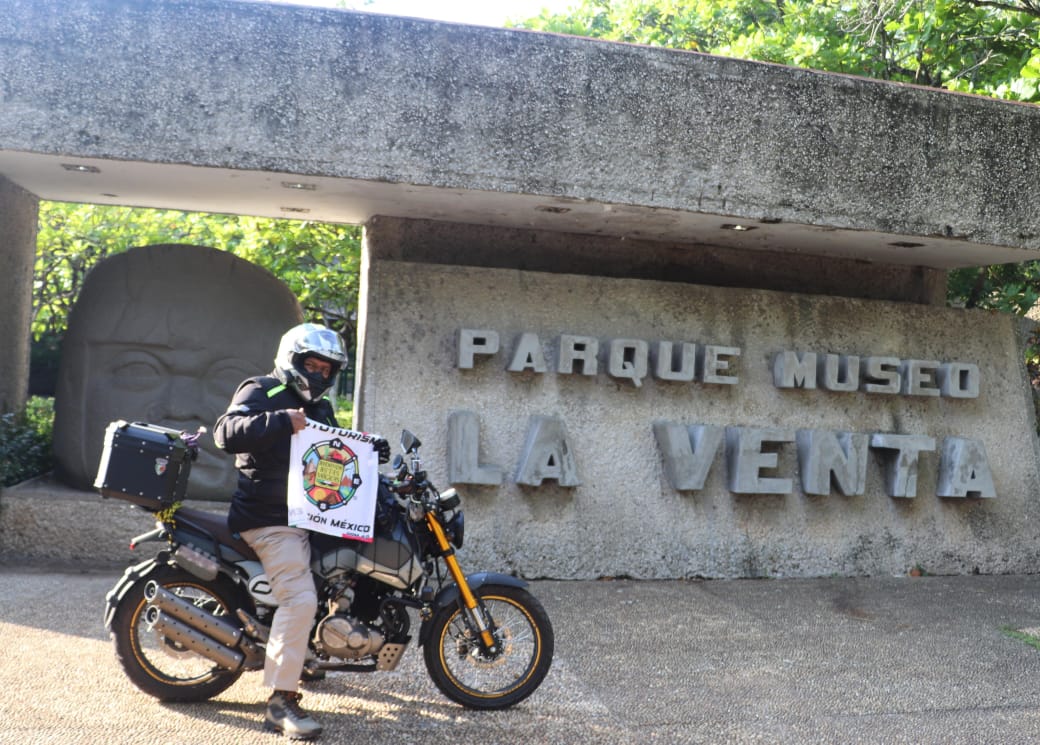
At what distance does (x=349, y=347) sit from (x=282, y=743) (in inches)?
496

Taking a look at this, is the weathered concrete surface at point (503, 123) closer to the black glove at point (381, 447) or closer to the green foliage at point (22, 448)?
the green foliage at point (22, 448)

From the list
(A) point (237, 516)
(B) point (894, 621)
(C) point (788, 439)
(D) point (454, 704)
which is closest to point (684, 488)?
(C) point (788, 439)

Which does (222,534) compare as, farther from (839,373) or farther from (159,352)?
(839,373)

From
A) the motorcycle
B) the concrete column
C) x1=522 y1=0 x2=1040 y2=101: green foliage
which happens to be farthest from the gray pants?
x1=522 y1=0 x2=1040 y2=101: green foliage

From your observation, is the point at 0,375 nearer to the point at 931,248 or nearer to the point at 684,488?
the point at 684,488

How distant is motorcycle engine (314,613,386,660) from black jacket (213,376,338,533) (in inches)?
20.0

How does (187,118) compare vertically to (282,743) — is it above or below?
above

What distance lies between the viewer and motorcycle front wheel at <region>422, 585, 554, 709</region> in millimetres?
4914

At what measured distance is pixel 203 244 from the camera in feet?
47.0

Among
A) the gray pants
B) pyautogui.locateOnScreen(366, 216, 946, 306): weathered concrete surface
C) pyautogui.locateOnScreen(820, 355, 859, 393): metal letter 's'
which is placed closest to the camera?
the gray pants

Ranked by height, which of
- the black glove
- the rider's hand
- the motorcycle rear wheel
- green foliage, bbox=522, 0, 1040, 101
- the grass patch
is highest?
green foliage, bbox=522, 0, 1040, 101

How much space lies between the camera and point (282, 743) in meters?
4.44

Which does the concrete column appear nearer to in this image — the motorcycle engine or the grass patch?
the motorcycle engine

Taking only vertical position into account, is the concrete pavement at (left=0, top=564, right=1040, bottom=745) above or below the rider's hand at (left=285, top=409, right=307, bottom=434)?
below
